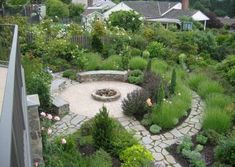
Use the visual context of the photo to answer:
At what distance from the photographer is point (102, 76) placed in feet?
40.8

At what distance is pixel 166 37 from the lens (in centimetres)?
1692

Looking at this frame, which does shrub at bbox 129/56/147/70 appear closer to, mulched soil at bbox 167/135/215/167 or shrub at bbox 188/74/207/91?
shrub at bbox 188/74/207/91

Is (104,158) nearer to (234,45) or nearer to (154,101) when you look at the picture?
(154,101)

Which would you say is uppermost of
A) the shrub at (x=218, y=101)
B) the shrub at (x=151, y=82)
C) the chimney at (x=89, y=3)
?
the chimney at (x=89, y=3)

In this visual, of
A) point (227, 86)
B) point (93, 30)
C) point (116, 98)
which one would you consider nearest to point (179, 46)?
point (93, 30)

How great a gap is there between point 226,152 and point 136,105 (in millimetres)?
2866

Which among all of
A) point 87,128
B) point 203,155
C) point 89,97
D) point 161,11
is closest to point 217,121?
point 203,155

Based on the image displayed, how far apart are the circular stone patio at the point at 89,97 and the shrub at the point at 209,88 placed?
2327mm

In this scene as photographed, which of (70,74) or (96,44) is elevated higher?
(96,44)

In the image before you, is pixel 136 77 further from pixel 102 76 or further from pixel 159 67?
pixel 102 76

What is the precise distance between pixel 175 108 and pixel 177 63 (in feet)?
20.2

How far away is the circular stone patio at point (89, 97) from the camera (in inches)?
379

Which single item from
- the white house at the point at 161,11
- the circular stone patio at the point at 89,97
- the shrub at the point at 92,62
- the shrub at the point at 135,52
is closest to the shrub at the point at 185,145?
the circular stone patio at the point at 89,97

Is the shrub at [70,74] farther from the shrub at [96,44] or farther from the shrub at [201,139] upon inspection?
the shrub at [201,139]
